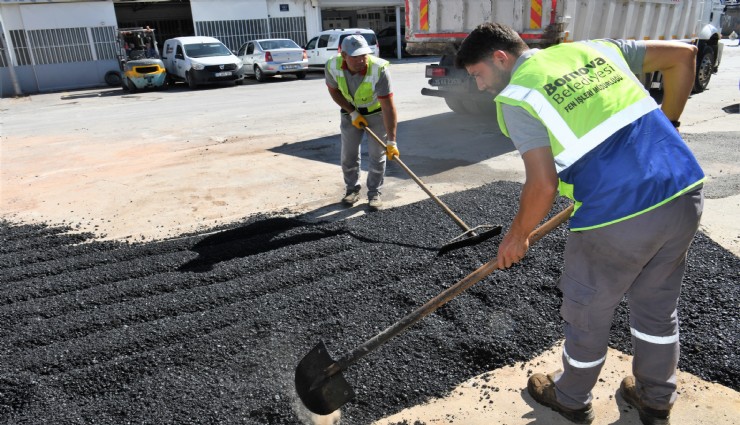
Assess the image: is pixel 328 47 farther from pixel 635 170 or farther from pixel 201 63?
pixel 635 170

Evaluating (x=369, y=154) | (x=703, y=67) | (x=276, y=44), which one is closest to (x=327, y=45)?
(x=276, y=44)

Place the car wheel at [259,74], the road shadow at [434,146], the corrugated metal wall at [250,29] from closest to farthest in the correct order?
the road shadow at [434,146], the car wheel at [259,74], the corrugated metal wall at [250,29]

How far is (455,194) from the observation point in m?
5.46

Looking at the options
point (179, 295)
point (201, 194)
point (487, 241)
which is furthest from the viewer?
point (201, 194)

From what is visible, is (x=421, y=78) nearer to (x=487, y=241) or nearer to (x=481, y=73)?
(x=487, y=241)

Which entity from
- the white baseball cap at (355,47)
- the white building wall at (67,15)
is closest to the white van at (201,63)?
the white building wall at (67,15)

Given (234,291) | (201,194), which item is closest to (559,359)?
(234,291)

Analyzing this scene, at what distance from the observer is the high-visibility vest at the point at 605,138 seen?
78.4 inches

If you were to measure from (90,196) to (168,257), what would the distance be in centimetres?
250

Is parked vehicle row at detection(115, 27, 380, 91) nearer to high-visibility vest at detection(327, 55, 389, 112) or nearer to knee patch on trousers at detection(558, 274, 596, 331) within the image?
high-visibility vest at detection(327, 55, 389, 112)

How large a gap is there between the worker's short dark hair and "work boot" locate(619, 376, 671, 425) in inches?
62.5

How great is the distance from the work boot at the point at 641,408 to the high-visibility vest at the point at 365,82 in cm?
335

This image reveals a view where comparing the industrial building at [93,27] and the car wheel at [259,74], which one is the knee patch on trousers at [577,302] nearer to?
the car wheel at [259,74]

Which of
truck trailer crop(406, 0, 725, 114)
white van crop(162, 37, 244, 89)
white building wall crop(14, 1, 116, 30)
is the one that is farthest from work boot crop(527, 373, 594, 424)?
white building wall crop(14, 1, 116, 30)
